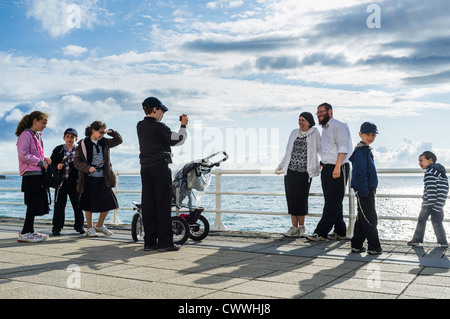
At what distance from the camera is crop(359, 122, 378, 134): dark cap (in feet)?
20.0

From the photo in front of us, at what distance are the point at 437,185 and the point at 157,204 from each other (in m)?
3.86

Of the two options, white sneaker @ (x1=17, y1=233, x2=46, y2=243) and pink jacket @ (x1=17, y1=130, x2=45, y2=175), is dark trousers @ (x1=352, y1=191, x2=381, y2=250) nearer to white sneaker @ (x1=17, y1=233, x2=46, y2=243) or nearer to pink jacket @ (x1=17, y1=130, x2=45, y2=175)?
pink jacket @ (x1=17, y1=130, x2=45, y2=175)

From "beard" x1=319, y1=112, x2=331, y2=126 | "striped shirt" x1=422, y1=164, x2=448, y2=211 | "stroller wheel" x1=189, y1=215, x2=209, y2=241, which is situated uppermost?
"beard" x1=319, y1=112, x2=331, y2=126

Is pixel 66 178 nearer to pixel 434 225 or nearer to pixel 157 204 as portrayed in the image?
pixel 157 204

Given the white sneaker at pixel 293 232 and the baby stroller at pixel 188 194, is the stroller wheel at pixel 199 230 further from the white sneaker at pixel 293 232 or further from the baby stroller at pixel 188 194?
the white sneaker at pixel 293 232

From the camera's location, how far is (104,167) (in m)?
8.01

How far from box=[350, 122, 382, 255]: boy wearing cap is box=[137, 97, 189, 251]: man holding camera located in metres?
2.19

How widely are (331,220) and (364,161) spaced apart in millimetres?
1225

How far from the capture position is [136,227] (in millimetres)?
7375

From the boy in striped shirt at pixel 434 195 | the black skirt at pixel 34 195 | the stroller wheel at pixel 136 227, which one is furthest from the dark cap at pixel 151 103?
the boy in striped shirt at pixel 434 195

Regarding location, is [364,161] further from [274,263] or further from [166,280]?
Answer: [166,280]

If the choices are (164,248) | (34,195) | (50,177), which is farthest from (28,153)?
(164,248)

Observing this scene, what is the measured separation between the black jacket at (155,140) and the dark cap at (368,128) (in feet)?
7.26

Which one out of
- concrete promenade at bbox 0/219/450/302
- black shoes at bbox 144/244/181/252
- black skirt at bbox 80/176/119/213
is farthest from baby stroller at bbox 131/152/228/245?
black skirt at bbox 80/176/119/213
